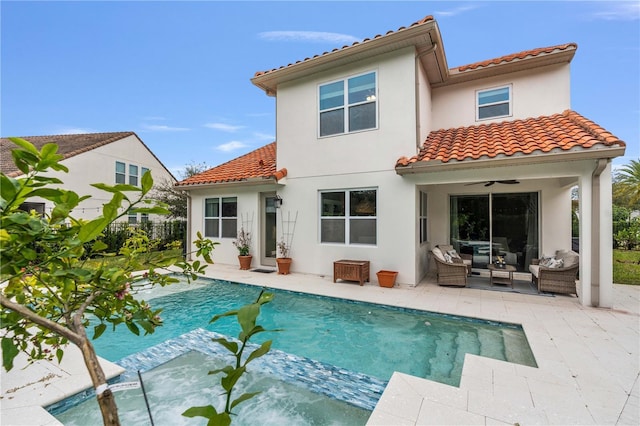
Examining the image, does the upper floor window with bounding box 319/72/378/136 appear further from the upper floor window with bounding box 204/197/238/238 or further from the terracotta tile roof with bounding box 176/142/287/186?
the upper floor window with bounding box 204/197/238/238

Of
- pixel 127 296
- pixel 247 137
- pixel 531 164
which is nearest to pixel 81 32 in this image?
pixel 127 296

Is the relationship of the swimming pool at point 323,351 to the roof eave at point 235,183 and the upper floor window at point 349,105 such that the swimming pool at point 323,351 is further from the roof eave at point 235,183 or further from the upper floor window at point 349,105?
the upper floor window at point 349,105

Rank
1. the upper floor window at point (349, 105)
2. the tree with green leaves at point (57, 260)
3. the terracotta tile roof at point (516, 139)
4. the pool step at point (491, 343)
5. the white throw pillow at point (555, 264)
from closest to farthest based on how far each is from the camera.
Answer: the tree with green leaves at point (57, 260)
the pool step at point (491, 343)
the terracotta tile roof at point (516, 139)
the white throw pillow at point (555, 264)
the upper floor window at point (349, 105)

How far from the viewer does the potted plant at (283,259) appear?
10758 mm

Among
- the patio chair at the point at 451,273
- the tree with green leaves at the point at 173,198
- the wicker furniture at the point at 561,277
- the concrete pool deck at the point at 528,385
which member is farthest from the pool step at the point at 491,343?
the tree with green leaves at the point at 173,198

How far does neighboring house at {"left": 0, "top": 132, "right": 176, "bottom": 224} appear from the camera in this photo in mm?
18328

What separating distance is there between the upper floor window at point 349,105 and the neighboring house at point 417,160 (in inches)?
1.4

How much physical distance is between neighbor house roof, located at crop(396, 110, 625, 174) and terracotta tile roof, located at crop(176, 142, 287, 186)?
16.9 feet

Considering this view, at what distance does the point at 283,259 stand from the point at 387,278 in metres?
3.94

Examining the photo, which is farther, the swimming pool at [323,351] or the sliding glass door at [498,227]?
the sliding glass door at [498,227]

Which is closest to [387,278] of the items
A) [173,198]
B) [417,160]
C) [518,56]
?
[417,160]

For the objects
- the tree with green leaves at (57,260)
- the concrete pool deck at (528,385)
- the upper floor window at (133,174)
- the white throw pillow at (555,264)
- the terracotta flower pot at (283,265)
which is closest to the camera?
the tree with green leaves at (57,260)

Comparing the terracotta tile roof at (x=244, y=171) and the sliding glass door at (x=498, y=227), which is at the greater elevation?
the terracotta tile roof at (x=244, y=171)

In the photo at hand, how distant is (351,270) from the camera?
9242 millimetres
